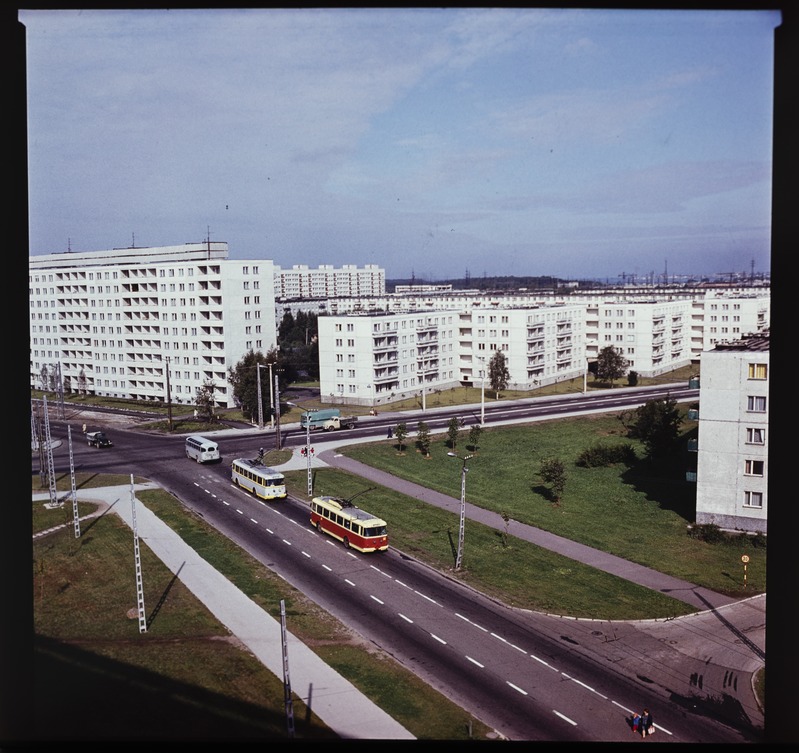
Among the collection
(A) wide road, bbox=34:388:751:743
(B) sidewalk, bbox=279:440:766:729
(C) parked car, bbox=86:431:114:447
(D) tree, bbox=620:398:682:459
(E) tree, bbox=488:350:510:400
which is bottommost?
(B) sidewalk, bbox=279:440:766:729

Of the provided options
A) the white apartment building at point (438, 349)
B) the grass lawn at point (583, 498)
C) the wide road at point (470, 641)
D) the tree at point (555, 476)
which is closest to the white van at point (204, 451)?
the grass lawn at point (583, 498)

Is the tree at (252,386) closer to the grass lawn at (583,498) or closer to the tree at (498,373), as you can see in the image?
the grass lawn at (583,498)

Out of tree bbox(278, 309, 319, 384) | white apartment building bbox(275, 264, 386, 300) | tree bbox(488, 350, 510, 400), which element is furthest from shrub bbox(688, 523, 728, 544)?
white apartment building bbox(275, 264, 386, 300)

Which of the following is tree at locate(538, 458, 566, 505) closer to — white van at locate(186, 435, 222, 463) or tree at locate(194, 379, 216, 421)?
white van at locate(186, 435, 222, 463)

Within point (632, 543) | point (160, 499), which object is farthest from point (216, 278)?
point (632, 543)
